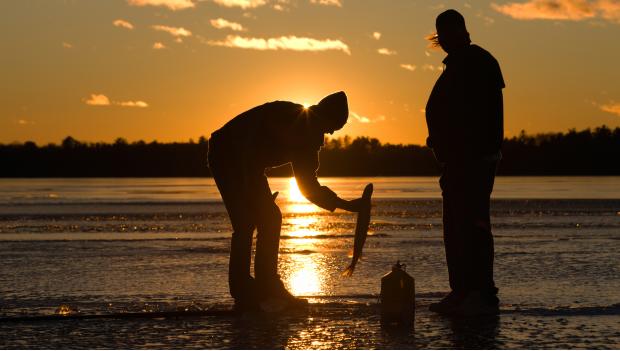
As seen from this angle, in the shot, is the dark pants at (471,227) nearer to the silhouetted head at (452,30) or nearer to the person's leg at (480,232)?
the person's leg at (480,232)

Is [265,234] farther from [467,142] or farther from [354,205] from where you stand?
[467,142]

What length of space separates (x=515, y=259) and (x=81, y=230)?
11.6 meters

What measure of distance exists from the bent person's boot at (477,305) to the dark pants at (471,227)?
87 mm

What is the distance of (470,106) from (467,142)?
29 centimetres

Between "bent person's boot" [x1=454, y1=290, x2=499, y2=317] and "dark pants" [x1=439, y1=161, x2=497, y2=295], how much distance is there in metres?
0.09

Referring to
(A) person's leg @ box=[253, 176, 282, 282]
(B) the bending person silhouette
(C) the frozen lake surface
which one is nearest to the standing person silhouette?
(C) the frozen lake surface

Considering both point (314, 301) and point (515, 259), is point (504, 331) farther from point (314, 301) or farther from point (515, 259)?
point (515, 259)

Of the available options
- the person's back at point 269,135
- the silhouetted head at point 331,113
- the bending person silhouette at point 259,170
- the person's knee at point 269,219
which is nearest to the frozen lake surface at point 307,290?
the bending person silhouette at point 259,170

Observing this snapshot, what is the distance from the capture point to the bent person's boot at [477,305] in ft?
30.2

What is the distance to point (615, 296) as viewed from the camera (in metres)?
10.3

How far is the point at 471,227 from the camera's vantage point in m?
9.57

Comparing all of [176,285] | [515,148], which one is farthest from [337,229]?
[515,148]

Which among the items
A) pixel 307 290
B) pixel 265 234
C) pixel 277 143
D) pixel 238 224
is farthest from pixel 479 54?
pixel 307 290

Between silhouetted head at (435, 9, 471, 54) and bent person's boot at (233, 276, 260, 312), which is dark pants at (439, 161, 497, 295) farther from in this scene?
bent person's boot at (233, 276, 260, 312)
